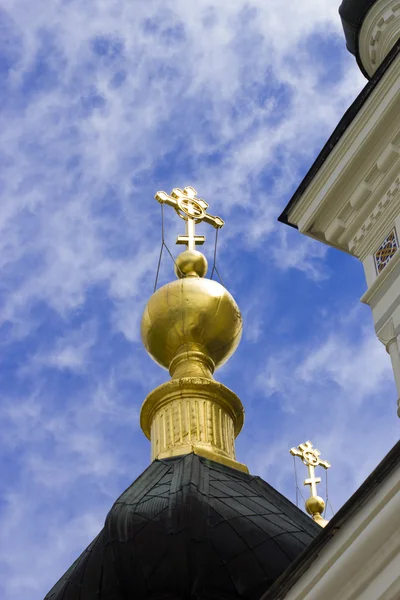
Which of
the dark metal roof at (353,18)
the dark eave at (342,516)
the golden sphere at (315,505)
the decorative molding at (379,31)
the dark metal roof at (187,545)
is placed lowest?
the dark eave at (342,516)

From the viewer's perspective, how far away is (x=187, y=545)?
11016 millimetres

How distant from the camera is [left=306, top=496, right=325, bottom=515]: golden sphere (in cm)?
1527

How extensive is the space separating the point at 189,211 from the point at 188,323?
1923 millimetres

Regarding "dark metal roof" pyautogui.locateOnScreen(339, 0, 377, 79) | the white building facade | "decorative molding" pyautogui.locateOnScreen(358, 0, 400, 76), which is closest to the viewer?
the white building facade

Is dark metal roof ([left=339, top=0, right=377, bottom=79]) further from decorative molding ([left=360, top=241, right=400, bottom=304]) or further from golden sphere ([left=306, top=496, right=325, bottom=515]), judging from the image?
golden sphere ([left=306, top=496, right=325, bottom=515])

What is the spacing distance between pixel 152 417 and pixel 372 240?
5.92 metres

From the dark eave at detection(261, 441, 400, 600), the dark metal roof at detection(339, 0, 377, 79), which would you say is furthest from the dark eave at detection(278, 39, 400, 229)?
the dark eave at detection(261, 441, 400, 600)

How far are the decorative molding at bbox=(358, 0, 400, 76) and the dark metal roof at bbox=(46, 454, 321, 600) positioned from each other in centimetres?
363

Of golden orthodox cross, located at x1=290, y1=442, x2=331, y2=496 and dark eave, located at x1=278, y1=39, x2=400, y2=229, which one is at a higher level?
golden orthodox cross, located at x1=290, y1=442, x2=331, y2=496

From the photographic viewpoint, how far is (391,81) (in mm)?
8312

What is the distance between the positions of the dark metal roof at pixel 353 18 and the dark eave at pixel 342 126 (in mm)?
2312

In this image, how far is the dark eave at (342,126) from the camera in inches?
331

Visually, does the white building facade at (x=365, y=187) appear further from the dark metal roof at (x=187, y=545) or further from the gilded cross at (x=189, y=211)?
the gilded cross at (x=189, y=211)

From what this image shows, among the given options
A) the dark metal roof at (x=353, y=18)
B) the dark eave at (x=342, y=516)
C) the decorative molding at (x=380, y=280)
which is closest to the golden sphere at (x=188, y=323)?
the dark metal roof at (x=353, y=18)
